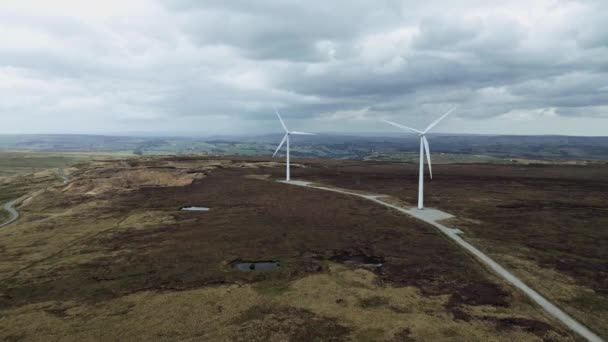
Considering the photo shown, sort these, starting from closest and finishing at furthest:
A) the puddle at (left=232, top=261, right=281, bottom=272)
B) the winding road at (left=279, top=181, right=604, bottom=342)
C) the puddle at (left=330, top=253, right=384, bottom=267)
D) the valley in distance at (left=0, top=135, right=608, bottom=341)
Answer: the winding road at (left=279, top=181, right=604, bottom=342), the valley in distance at (left=0, top=135, right=608, bottom=341), the puddle at (left=232, top=261, right=281, bottom=272), the puddle at (left=330, top=253, right=384, bottom=267)

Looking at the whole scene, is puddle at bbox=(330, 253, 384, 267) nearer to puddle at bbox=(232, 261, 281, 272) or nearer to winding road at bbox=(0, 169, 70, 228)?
puddle at bbox=(232, 261, 281, 272)

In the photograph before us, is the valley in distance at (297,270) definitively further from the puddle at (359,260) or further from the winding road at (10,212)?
the winding road at (10,212)

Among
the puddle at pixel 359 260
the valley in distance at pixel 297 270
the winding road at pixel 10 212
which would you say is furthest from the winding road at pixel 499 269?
the winding road at pixel 10 212

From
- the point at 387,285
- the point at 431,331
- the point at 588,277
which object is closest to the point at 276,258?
the point at 387,285

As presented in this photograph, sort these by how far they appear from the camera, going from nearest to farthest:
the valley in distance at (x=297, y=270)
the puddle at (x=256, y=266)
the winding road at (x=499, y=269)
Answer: the winding road at (x=499, y=269) < the valley in distance at (x=297, y=270) < the puddle at (x=256, y=266)

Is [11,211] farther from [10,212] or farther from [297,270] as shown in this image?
[297,270]

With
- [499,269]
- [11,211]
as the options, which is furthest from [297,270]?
[11,211]

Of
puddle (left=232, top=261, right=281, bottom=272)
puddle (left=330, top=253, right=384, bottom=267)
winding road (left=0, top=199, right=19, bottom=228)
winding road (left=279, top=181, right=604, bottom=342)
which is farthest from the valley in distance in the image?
winding road (left=0, top=199, right=19, bottom=228)
